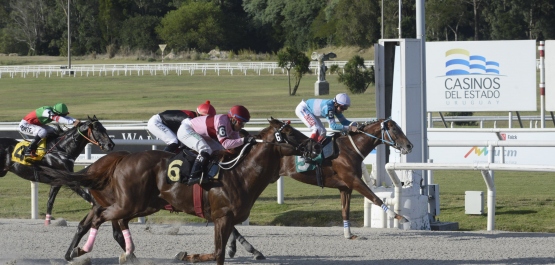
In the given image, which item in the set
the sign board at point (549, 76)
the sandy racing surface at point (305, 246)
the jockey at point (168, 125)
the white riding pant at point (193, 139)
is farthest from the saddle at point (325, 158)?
the sign board at point (549, 76)

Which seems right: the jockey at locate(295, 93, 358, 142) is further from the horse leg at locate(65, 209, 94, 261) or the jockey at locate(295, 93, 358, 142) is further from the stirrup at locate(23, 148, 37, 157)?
the stirrup at locate(23, 148, 37, 157)

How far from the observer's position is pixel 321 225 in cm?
1121

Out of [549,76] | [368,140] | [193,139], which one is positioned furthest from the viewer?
[549,76]

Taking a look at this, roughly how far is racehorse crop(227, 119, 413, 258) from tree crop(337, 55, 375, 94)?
25632 millimetres

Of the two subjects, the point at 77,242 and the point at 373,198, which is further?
the point at 373,198

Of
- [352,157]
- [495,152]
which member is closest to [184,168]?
[352,157]

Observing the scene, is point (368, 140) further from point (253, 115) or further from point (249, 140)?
point (253, 115)

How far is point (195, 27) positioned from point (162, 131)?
5545cm

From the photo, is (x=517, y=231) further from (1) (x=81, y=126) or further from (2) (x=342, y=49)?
(2) (x=342, y=49)

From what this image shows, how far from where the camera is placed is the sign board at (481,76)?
17.8m

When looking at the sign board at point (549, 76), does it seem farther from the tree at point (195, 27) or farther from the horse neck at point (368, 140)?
the tree at point (195, 27)

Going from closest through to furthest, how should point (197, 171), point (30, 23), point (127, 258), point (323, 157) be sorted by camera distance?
point (197, 171) → point (127, 258) → point (323, 157) → point (30, 23)

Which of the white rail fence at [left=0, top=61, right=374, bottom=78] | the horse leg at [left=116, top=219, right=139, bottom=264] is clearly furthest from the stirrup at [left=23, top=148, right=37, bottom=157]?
the white rail fence at [left=0, top=61, right=374, bottom=78]

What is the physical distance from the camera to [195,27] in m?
64.1
